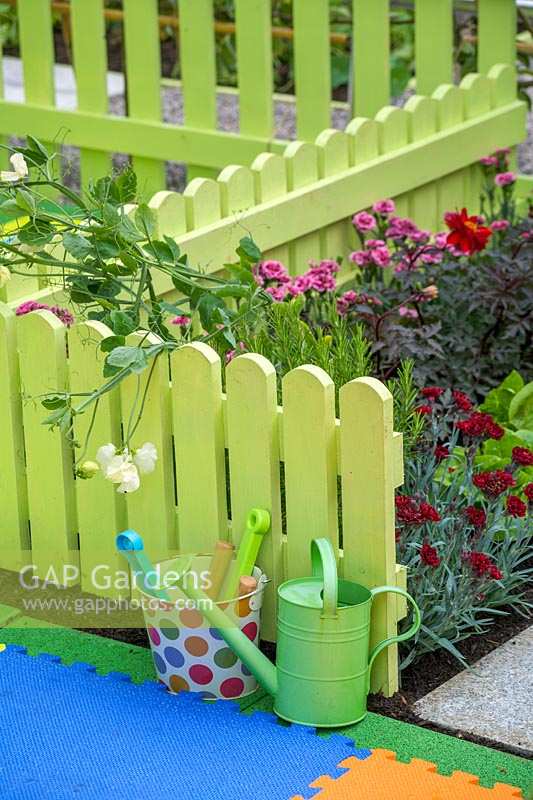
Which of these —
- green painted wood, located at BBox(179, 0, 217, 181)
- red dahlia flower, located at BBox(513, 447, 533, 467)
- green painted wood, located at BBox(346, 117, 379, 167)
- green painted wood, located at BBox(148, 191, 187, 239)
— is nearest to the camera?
red dahlia flower, located at BBox(513, 447, 533, 467)

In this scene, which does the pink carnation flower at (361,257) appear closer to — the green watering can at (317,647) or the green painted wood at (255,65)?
the green painted wood at (255,65)

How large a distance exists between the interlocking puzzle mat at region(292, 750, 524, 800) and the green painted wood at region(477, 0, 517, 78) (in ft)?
12.3

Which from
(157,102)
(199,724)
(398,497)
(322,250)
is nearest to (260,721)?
(199,724)

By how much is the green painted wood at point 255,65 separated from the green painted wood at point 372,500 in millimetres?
3146

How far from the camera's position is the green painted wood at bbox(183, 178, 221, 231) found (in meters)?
4.40

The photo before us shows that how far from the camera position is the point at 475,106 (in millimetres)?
5699

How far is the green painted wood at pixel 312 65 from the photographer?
5770mm

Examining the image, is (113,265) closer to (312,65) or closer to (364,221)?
(364,221)

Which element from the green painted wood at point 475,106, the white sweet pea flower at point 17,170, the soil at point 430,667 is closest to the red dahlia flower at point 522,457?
the soil at point 430,667

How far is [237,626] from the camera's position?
313 centimetres

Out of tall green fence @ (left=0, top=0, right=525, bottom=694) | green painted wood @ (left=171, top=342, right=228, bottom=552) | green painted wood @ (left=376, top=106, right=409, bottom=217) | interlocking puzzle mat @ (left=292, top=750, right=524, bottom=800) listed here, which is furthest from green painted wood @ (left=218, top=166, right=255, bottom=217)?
interlocking puzzle mat @ (left=292, top=750, right=524, bottom=800)

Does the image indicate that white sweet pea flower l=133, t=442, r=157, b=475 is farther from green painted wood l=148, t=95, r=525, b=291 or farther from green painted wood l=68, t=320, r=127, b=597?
green painted wood l=148, t=95, r=525, b=291

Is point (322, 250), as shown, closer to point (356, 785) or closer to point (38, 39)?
point (38, 39)

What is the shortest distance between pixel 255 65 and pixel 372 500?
10.8ft
